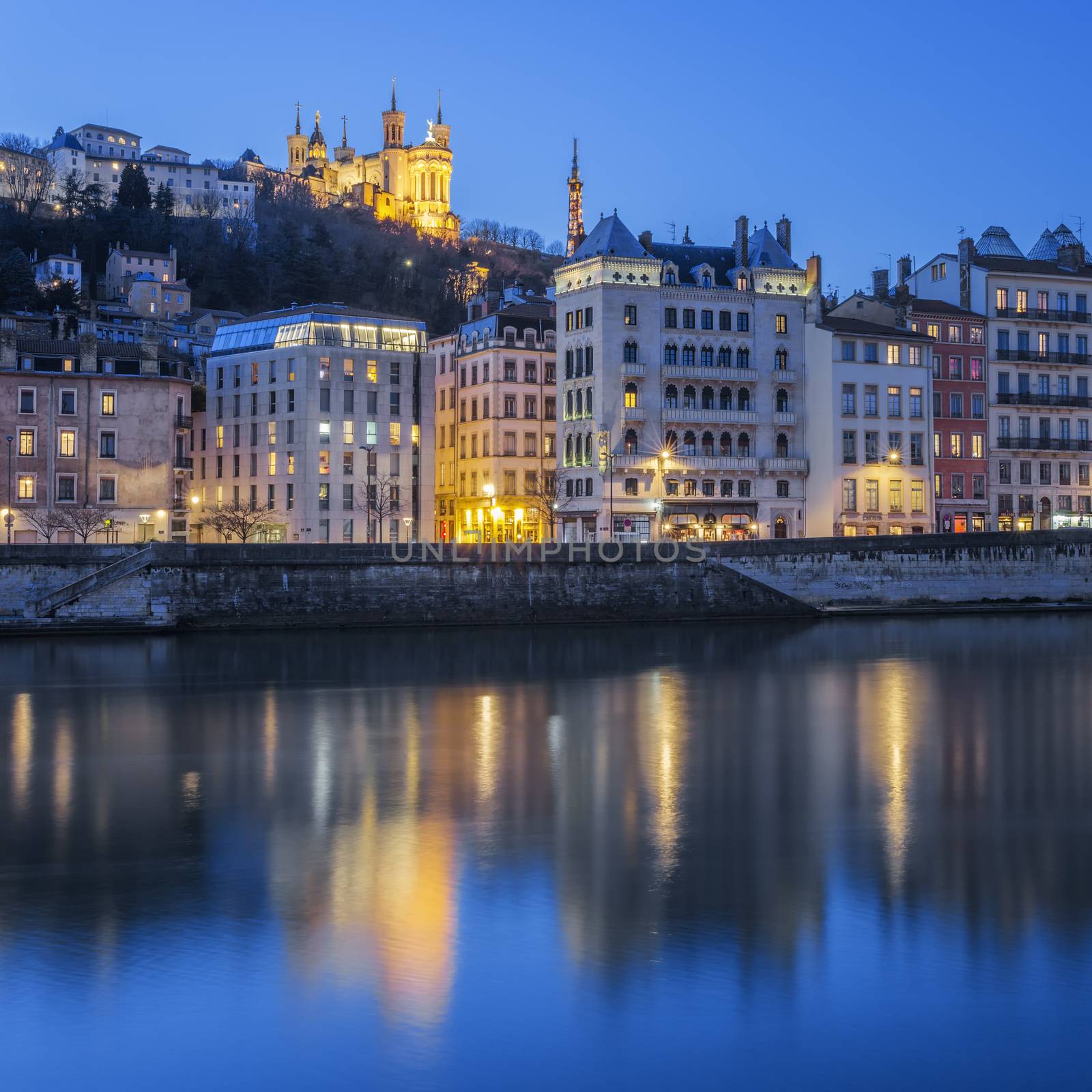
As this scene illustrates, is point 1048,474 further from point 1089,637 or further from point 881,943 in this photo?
point 881,943

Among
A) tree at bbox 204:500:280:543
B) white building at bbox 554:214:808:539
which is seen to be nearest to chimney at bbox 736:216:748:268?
white building at bbox 554:214:808:539

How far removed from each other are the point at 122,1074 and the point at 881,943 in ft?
28.1

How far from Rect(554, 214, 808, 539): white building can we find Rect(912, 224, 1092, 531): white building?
1268 centimetres

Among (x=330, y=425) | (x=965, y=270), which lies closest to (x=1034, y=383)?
(x=965, y=270)

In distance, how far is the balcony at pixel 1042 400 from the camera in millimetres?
87750

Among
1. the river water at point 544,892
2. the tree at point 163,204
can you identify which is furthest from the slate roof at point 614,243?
the tree at point 163,204

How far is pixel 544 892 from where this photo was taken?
18906mm

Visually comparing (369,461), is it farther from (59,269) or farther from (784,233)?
(59,269)

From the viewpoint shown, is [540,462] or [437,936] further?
[540,462]

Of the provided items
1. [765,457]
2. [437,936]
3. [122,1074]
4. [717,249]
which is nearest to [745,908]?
[437,936]

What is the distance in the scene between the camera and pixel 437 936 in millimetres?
17031

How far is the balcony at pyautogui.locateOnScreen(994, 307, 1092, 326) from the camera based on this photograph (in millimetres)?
87875

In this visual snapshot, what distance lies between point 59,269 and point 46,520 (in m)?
83.1

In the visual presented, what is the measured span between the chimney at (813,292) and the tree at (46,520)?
145ft
